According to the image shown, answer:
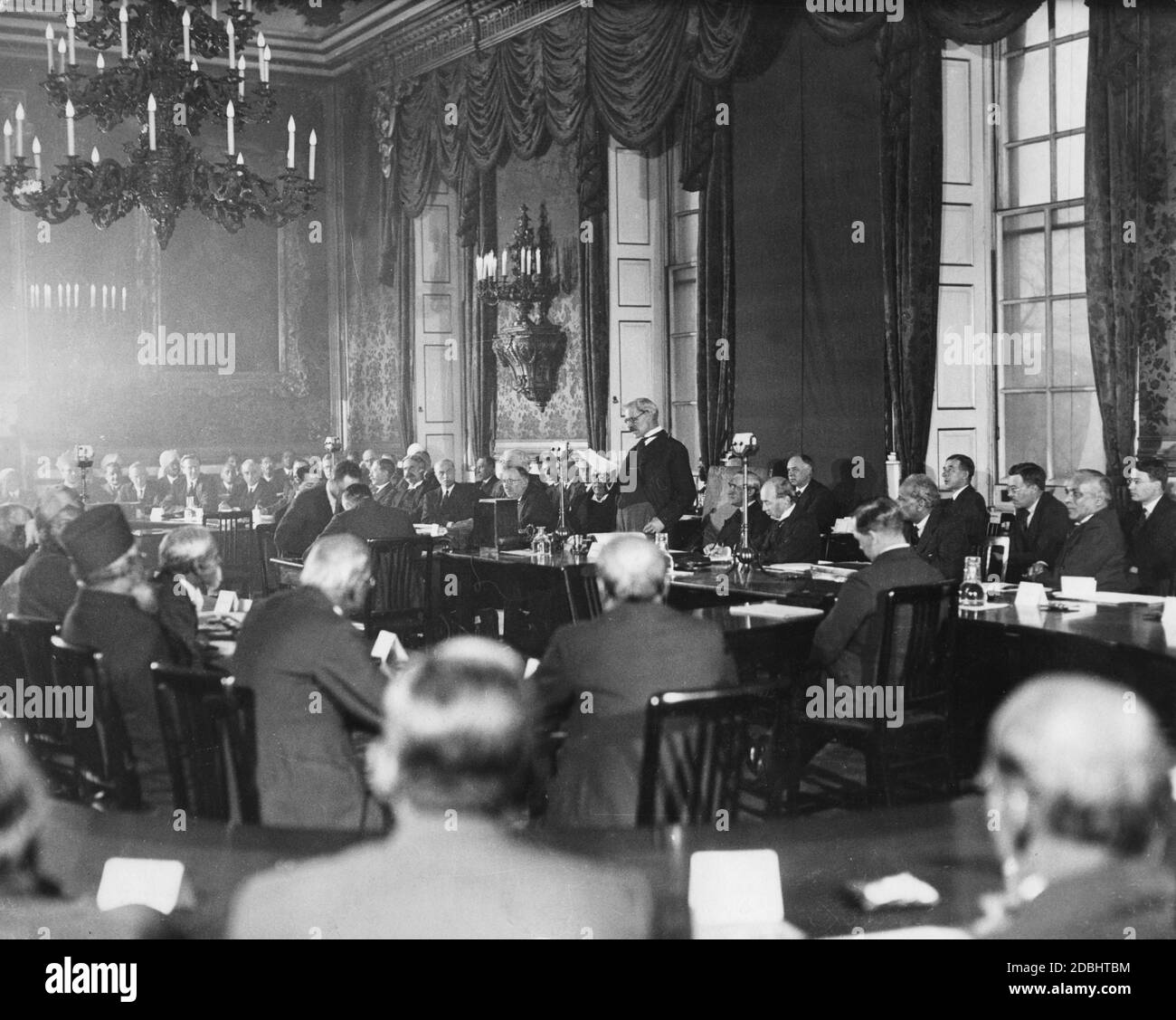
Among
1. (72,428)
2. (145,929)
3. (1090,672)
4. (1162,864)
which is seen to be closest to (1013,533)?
(1090,672)

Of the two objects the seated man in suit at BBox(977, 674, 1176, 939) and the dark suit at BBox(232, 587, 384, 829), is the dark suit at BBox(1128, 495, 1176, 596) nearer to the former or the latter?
the dark suit at BBox(232, 587, 384, 829)

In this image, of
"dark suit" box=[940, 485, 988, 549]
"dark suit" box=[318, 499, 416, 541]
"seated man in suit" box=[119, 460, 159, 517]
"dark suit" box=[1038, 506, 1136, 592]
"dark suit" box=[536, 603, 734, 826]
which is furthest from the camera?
"seated man in suit" box=[119, 460, 159, 517]

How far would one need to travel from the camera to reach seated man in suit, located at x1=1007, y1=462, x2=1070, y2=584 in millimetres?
7203

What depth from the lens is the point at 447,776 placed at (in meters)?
1.60

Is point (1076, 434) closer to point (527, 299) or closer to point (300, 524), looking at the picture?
point (300, 524)

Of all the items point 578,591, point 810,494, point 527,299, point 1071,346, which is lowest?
point 578,591

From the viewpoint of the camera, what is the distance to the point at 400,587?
7848 mm

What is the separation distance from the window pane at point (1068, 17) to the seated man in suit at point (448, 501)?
5316 millimetres

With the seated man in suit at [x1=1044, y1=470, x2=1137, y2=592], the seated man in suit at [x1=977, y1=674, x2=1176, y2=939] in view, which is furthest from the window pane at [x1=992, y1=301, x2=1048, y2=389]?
the seated man in suit at [x1=977, y1=674, x2=1176, y2=939]

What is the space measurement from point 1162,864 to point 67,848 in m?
1.77

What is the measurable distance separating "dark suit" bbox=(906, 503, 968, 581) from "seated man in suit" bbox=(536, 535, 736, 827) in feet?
12.8

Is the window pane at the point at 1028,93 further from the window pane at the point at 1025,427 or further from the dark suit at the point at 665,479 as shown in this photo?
the dark suit at the point at 665,479

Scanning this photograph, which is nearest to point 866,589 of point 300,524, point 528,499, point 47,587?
point 47,587

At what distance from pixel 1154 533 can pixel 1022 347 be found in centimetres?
244
